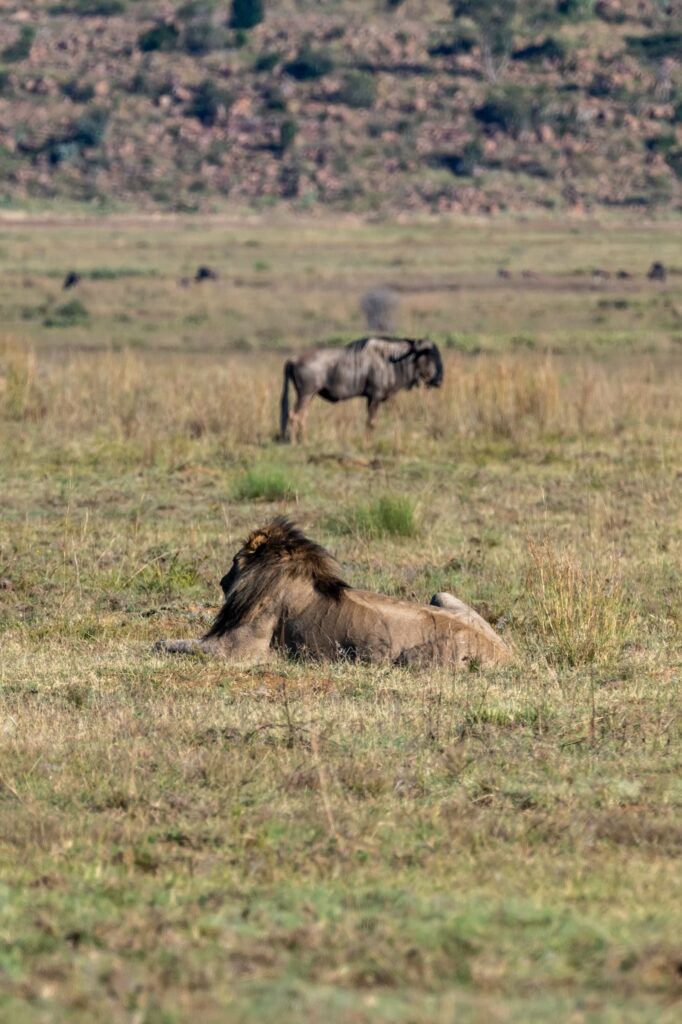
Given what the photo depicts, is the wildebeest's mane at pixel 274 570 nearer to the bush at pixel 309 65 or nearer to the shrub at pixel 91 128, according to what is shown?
the shrub at pixel 91 128

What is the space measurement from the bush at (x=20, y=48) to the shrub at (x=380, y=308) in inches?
2562

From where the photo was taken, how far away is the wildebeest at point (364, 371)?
16469 mm

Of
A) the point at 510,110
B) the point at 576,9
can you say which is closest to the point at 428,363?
the point at 510,110

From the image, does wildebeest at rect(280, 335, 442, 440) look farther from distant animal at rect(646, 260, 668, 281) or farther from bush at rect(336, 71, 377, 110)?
bush at rect(336, 71, 377, 110)

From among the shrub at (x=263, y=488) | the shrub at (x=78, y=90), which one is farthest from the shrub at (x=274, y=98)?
the shrub at (x=263, y=488)

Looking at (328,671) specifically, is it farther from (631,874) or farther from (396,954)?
(396,954)

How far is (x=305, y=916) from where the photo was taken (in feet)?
13.9

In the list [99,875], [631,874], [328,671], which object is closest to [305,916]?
[99,875]

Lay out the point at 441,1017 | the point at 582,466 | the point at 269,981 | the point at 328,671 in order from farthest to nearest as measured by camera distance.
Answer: the point at 582,466 → the point at 328,671 → the point at 269,981 → the point at 441,1017

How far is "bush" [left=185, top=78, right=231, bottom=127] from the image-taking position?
270 ft

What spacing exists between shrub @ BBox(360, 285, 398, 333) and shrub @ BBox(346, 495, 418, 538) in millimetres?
20627

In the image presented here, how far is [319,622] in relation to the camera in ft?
24.0

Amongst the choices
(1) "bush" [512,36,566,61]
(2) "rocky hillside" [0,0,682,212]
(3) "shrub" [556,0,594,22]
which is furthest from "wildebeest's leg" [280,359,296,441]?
(3) "shrub" [556,0,594,22]

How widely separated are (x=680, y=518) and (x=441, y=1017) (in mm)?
8588
